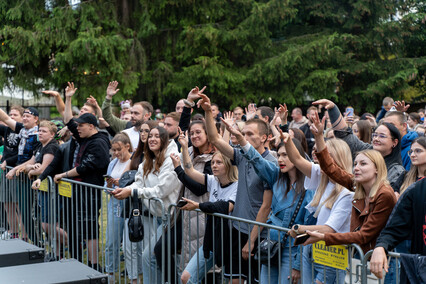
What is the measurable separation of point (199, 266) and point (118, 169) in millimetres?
2129

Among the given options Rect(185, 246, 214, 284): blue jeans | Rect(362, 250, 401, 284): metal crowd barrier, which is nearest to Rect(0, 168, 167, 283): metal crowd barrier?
Rect(185, 246, 214, 284): blue jeans

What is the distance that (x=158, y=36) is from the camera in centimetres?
2120

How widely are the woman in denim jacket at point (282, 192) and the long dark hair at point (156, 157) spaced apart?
1288 mm

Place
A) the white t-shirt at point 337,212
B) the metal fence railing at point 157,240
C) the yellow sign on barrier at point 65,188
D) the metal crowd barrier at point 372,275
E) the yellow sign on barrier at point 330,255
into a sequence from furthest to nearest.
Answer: the yellow sign on barrier at point 65,188
the white t-shirt at point 337,212
the metal fence railing at point 157,240
the yellow sign on barrier at point 330,255
the metal crowd barrier at point 372,275

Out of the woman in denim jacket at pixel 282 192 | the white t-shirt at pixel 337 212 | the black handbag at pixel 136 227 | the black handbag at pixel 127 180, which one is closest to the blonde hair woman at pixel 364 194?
the white t-shirt at pixel 337 212

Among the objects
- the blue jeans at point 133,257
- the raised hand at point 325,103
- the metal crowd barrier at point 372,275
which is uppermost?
the raised hand at point 325,103

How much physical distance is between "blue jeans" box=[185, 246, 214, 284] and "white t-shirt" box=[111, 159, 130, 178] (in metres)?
1.92

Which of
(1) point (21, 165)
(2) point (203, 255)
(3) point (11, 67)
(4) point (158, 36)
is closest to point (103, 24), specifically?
(4) point (158, 36)

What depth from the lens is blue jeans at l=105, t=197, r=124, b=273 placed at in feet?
20.4

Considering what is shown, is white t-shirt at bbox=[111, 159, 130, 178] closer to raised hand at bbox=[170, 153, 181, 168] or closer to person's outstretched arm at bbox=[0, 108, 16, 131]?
raised hand at bbox=[170, 153, 181, 168]

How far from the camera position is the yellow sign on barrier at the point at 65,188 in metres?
6.81

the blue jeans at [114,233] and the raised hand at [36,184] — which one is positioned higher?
the raised hand at [36,184]

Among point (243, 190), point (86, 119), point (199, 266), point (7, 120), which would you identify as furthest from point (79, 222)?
point (243, 190)

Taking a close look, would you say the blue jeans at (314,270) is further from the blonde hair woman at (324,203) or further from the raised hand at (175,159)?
the raised hand at (175,159)
